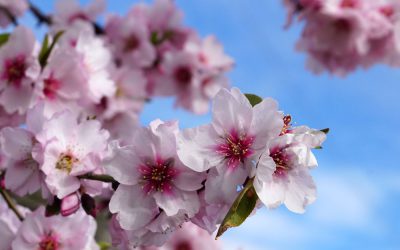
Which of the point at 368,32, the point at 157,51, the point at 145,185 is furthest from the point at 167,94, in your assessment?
the point at 145,185

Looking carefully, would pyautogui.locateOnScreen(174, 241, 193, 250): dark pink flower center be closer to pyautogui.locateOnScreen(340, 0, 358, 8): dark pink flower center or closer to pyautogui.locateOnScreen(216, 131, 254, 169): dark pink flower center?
pyautogui.locateOnScreen(340, 0, 358, 8): dark pink flower center

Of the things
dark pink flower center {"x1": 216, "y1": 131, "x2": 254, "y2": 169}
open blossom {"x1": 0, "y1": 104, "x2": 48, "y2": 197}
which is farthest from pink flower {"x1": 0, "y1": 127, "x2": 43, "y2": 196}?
dark pink flower center {"x1": 216, "y1": 131, "x2": 254, "y2": 169}

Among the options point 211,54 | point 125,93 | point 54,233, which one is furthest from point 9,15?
point 54,233

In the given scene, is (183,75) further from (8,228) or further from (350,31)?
(8,228)

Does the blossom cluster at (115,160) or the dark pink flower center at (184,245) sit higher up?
the blossom cluster at (115,160)

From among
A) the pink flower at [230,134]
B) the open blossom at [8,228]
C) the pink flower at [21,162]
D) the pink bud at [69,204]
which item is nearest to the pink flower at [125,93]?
the open blossom at [8,228]

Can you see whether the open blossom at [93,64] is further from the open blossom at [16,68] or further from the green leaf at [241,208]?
the green leaf at [241,208]
